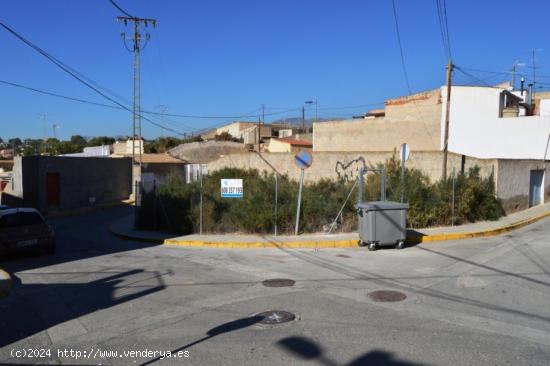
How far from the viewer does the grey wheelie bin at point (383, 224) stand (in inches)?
525

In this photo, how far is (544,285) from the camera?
8.86 meters

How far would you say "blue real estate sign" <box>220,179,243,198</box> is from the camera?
54.9 ft

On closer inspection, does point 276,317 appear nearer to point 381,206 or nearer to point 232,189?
point 381,206

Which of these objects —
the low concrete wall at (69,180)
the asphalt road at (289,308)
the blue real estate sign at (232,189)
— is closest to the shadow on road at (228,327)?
the asphalt road at (289,308)

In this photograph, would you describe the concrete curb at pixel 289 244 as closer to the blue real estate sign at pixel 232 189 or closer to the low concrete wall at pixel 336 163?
the blue real estate sign at pixel 232 189

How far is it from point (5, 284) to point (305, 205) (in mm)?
9350

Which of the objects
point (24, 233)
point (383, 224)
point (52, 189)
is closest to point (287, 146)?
point (52, 189)

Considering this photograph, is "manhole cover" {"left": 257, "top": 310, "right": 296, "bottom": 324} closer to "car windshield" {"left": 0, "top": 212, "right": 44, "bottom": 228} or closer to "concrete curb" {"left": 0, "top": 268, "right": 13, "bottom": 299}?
"concrete curb" {"left": 0, "top": 268, "right": 13, "bottom": 299}

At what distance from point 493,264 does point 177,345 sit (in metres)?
7.71

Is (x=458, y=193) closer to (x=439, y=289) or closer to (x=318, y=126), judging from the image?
(x=439, y=289)

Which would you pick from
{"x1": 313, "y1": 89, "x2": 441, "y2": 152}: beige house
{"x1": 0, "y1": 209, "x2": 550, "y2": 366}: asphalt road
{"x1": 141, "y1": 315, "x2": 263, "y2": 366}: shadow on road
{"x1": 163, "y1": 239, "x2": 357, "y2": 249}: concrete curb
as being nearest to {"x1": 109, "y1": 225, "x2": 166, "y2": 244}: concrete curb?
{"x1": 163, "y1": 239, "x2": 357, "y2": 249}: concrete curb

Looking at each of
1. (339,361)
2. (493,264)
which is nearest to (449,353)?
(339,361)

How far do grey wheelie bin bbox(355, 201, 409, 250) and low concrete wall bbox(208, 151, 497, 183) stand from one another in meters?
7.93

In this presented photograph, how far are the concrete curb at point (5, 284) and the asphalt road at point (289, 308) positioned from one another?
7.1 inches
